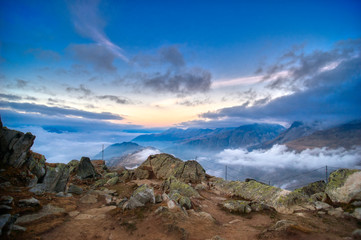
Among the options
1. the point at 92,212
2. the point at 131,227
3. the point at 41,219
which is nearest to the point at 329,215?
the point at 131,227

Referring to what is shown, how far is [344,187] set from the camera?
16.5 m

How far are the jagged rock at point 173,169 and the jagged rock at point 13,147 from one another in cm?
2395

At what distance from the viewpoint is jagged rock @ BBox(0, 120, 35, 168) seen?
1773 cm

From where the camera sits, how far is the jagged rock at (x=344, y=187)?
1549 centimetres

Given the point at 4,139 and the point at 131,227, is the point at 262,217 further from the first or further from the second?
the point at 4,139

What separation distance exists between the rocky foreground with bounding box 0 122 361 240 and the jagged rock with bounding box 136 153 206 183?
11.5m

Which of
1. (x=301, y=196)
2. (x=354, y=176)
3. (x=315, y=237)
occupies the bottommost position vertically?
(x=301, y=196)

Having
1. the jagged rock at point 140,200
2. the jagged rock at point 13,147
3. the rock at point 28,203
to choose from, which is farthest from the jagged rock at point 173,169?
the rock at point 28,203

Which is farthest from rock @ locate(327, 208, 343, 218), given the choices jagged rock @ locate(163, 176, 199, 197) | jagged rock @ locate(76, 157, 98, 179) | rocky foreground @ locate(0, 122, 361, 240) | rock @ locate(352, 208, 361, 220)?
jagged rock @ locate(76, 157, 98, 179)

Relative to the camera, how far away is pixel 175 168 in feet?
128

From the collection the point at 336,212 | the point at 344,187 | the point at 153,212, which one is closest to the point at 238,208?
the point at 336,212

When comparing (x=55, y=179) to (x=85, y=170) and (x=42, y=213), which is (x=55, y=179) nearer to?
(x=42, y=213)

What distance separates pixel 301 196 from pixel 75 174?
40.1 m

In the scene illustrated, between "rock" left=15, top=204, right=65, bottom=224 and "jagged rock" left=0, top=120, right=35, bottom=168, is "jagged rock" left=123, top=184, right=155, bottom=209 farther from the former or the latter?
"jagged rock" left=0, top=120, right=35, bottom=168
